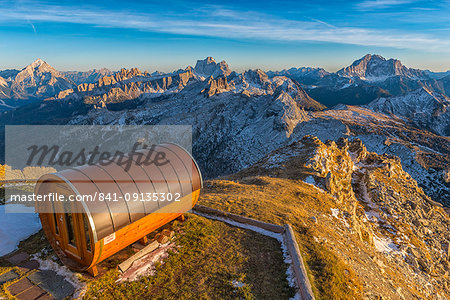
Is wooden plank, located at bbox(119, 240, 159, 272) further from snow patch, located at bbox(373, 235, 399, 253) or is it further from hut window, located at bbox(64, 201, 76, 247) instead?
snow patch, located at bbox(373, 235, 399, 253)

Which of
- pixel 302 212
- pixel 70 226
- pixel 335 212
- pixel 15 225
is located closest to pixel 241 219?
pixel 302 212

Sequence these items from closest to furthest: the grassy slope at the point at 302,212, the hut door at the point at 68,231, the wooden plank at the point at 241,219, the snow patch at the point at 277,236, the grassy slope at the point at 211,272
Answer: the hut door at the point at 68,231 < the grassy slope at the point at 211,272 < the snow patch at the point at 277,236 < the grassy slope at the point at 302,212 < the wooden plank at the point at 241,219

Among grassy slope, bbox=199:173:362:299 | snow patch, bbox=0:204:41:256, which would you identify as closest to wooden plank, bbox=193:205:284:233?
grassy slope, bbox=199:173:362:299

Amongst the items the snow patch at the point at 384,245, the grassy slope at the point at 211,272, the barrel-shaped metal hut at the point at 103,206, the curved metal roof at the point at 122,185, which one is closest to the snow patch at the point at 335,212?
the snow patch at the point at 384,245

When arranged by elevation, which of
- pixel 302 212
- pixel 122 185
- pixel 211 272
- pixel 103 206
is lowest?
pixel 302 212

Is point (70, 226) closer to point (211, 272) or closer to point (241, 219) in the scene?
point (211, 272)

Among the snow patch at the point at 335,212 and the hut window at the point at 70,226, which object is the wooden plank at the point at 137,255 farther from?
the snow patch at the point at 335,212

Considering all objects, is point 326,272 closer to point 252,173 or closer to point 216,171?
point 252,173

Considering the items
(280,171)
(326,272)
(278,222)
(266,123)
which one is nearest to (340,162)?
(280,171)
